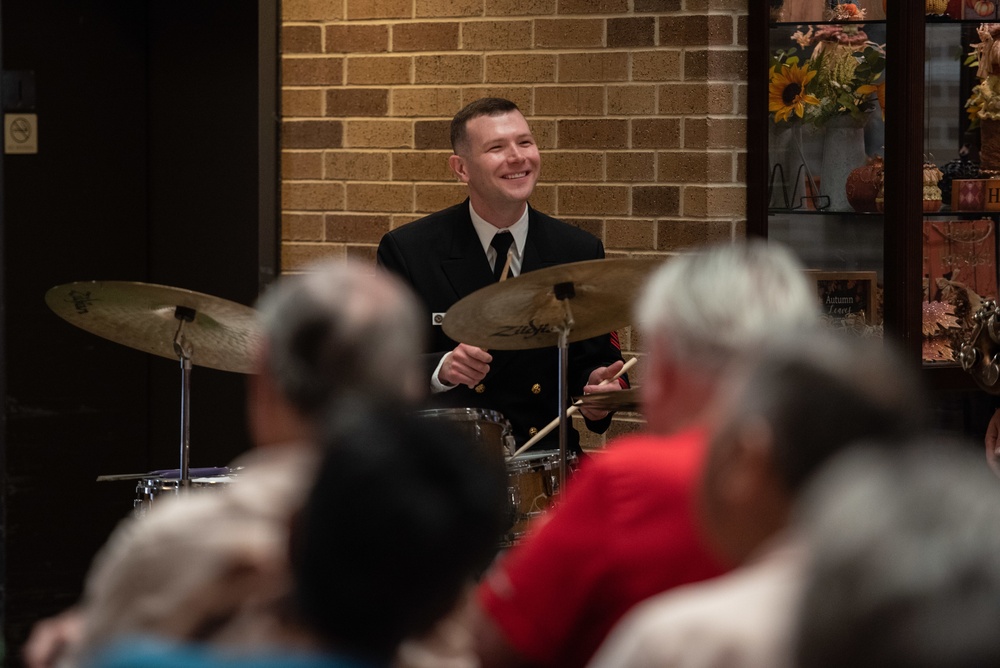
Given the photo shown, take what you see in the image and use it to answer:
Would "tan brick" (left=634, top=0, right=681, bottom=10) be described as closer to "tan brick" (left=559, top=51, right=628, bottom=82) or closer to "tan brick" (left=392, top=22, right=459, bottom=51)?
"tan brick" (left=559, top=51, right=628, bottom=82)

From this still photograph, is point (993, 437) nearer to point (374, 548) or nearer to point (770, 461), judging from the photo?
point (770, 461)

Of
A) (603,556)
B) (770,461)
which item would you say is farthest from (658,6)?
(770,461)

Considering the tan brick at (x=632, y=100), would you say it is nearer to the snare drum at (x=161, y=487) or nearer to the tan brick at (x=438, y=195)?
the tan brick at (x=438, y=195)

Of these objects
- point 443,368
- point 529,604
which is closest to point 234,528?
point 529,604

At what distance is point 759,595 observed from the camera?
1.07 meters

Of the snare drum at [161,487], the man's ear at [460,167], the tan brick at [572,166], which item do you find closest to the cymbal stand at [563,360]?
the snare drum at [161,487]

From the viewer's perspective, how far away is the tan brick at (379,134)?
4773 millimetres

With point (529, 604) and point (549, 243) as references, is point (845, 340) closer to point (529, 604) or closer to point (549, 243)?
point (529, 604)

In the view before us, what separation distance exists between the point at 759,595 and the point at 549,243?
2.89 m

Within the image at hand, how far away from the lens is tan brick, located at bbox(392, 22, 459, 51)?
4.70m

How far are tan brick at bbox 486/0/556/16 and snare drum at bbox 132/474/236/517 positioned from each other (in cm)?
196

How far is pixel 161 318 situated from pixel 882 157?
2.26 meters

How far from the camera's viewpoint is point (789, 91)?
4398 millimetres

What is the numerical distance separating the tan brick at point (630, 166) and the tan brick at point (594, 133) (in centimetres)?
3
